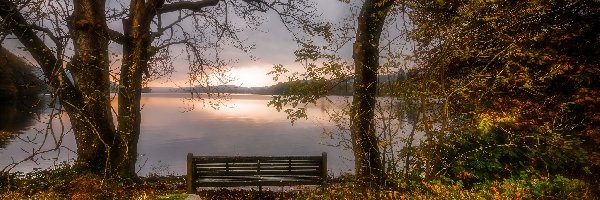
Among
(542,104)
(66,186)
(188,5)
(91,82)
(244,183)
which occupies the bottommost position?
(244,183)

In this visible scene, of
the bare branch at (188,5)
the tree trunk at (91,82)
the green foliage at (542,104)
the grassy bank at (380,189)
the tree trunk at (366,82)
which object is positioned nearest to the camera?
the grassy bank at (380,189)

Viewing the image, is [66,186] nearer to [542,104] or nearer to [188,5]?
[188,5]

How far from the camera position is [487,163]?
8.62 m

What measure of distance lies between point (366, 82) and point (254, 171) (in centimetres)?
333

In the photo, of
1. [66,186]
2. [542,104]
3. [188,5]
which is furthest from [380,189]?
[188,5]

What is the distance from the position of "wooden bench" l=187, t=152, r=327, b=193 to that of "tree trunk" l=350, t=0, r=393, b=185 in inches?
61.6

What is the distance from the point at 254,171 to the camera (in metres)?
9.56

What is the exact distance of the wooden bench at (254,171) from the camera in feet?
30.9

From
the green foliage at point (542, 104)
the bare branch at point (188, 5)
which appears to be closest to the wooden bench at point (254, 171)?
the green foliage at point (542, 104)

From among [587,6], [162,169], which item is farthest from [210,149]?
[587,6]

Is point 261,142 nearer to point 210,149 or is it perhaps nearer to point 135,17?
point 210,149

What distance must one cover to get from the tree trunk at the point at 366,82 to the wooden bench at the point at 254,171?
1564 mm

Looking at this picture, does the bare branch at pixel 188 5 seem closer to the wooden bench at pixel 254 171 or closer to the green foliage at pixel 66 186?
the wooden bench at pixel 254 171

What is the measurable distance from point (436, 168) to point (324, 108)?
233 centimetres
